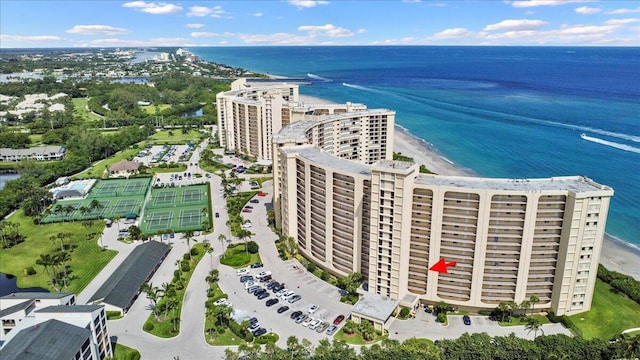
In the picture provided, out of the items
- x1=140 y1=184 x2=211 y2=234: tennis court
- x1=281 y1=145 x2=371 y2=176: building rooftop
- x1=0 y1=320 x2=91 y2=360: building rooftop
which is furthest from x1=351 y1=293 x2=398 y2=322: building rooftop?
x1=140 y1=184 x2=211 y2=234: tennis court

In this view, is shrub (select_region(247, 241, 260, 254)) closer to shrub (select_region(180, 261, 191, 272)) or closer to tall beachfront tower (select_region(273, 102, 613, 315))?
shrub (select_region(180, 261, 191, 272))

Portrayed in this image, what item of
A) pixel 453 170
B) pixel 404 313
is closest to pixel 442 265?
pixel 404 313

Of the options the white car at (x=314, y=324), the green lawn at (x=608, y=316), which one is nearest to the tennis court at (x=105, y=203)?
the white car at (x=314, y=324)

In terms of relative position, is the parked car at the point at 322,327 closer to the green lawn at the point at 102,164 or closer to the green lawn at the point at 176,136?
the green lawn at the point at 102,164

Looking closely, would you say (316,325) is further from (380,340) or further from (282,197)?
(282,197)

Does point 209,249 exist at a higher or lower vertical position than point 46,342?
lower

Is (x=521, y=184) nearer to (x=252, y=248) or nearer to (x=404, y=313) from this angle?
(x=404, y=313)
